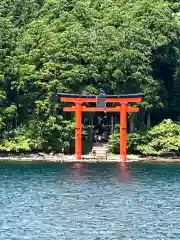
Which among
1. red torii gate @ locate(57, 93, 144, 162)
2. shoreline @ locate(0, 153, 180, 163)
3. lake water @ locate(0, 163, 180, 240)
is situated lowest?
lake water @ locate(0, 163, 180, 240)

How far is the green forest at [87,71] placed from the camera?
72.3m

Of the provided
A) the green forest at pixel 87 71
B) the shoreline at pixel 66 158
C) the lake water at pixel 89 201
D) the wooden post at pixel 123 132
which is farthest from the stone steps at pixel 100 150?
the lake water at pixel 89 201

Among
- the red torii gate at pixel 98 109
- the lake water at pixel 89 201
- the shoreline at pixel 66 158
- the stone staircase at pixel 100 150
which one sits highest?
the red torii gate at pixel 98 109

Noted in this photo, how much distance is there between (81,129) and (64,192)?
62.4ft

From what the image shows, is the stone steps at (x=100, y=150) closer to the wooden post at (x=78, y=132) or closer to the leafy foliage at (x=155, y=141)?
the leafy foliage at (x=155, y=141)

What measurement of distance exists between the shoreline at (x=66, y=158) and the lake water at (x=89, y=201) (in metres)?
3.01

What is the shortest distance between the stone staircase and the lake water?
4.36m

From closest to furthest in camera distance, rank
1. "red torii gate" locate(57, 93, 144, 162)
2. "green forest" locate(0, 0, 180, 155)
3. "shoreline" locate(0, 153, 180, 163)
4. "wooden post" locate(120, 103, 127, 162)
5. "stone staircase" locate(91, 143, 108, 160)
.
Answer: "wooden post" locate(120, 103, 127, 162), "red torii gate" locate(57, 93, 144, 162), "shoreline" locate(0, 153, 180, 163), "stone staircase" locate(91, 143, 108, 160), "green forest" locate(0, 0, 180, 155)

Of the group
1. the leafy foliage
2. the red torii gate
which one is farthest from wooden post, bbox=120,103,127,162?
the leafy foliage

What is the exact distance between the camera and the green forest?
237 ft

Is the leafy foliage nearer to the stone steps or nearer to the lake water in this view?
the stone steps

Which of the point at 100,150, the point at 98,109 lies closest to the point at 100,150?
the point at 100,150

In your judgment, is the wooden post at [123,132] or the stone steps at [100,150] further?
the stone steps at [100,150]

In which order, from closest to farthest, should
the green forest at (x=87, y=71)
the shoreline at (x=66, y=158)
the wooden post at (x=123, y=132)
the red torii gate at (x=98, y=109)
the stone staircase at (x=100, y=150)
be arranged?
1. the wooden post at (x=123, y=132)
2. the red torii gate at (x=98, y=109)
3. the shoreline at (x=66, y=158)
4. the stone staircase at (x=100, y=150)
5. the green forest at (x=87, y=71)
